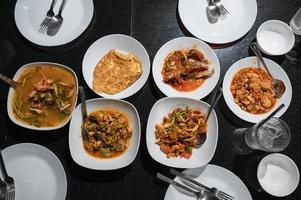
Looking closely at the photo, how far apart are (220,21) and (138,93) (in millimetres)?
772

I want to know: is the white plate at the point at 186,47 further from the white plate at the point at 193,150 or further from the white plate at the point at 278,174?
the white plate at the point at 278,174

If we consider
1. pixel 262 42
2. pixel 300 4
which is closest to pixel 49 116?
pixel 262 42

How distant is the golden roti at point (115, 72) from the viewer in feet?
7.32

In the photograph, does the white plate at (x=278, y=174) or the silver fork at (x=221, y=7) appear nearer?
the white plate at (x=278, y=174)

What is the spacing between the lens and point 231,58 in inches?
92.9

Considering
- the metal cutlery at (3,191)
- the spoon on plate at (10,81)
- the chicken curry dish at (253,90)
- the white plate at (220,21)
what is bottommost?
the metal cutlery at (3,191)

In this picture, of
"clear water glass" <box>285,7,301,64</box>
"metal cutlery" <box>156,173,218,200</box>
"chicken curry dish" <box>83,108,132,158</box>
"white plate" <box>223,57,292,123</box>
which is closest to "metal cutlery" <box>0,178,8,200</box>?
"chicken curry dish" <box>83,108,132,158</box>

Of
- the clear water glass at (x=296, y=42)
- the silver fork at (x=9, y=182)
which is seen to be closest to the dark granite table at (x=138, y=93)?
the clear water glass at (x=296, y=42)

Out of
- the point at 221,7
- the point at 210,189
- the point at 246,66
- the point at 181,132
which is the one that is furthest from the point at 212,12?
the point at 210,189

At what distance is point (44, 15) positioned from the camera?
2396 millimetres

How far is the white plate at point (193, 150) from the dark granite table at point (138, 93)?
92 mm

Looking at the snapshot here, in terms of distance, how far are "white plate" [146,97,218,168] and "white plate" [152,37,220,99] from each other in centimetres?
8

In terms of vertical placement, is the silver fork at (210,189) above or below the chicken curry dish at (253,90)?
below

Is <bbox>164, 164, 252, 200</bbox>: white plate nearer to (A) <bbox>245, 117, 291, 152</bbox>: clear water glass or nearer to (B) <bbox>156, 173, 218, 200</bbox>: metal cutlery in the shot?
(B) <bbox>156, 173, 218, 200</bbox>: metal cutlery
